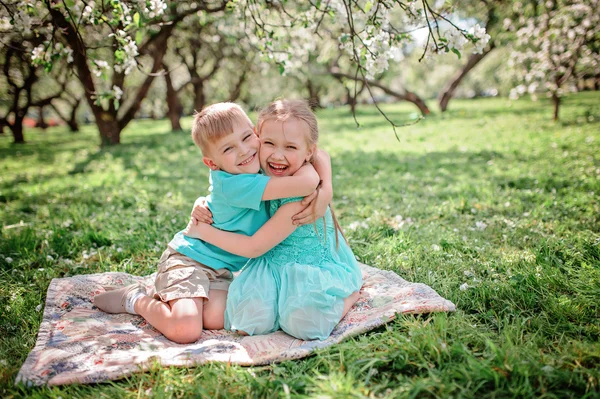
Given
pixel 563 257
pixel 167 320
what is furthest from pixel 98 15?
pixel 563 257

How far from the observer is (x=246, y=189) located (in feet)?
8.61

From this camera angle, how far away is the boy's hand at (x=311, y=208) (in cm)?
268

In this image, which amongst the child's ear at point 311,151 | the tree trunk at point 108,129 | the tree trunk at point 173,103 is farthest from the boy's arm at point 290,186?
the tree trunk at point 173,103

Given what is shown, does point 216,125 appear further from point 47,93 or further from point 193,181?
point 47,93

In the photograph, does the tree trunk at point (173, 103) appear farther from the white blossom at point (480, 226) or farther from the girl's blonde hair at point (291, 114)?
the girl's blonde hair at point (291, 114)

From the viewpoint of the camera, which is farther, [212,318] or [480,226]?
[480,226]

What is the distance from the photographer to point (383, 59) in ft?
12.3

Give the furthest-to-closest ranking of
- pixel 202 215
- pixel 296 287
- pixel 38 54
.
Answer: pixel 38 54
pixel 202 215
pixel 296 287

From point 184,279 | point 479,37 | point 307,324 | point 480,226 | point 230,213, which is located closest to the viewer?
point 307,324

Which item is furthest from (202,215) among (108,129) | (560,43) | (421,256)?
(108,129)

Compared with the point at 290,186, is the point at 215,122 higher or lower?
higher

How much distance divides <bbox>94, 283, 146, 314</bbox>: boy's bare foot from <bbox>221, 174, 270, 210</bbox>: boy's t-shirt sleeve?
41.2 inches

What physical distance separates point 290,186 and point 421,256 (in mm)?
1636

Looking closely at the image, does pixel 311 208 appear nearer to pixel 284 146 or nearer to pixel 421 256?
pixel 284 146
